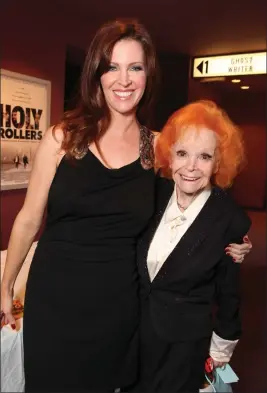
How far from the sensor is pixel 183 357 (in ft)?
2.78

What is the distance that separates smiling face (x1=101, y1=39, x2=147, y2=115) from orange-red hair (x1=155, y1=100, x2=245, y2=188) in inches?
3.8

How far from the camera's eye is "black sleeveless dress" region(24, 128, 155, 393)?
0.78m

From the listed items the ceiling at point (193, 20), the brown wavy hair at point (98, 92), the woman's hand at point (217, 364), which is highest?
the ceiling at point (193, 20)

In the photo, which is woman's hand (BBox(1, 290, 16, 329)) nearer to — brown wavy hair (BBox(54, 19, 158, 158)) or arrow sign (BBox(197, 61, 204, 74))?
brown wavy hair (BBox(54, 19, 158, 158))

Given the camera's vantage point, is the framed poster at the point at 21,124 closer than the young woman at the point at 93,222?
No

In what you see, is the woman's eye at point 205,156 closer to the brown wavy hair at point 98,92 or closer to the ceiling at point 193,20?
the brown wavy hair at point 98,92

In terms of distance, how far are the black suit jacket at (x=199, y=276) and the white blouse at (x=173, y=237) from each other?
11 mm

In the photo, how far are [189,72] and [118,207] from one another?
15.2 inches

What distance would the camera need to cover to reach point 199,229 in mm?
788

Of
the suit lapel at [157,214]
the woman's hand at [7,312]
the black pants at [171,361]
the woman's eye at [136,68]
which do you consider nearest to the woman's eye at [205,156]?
the suit lapel at [157,214]

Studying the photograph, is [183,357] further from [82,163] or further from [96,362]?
[82,163]

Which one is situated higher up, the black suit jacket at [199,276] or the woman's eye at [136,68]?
the woman's eye at [136,68]

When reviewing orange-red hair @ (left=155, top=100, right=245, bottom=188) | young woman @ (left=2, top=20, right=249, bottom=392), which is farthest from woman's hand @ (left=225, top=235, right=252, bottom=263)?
orange-red hair @ (left=155, top=100, right=245, bottom=188)

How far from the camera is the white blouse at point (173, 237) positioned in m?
0.81
